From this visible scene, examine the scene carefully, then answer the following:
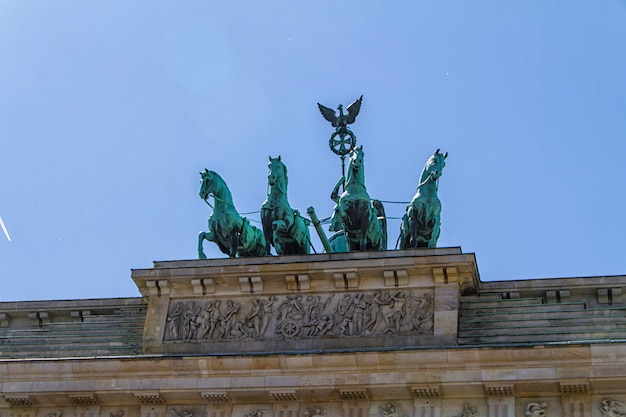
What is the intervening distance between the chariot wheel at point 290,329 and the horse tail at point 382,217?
11.7ft

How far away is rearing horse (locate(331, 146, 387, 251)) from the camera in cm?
3105

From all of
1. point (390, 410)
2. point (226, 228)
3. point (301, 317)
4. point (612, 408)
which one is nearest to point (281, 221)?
point (226, 228)

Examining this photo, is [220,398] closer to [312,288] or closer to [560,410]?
[312,288]

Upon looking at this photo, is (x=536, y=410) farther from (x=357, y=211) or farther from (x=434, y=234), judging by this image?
(x=357, y=211)

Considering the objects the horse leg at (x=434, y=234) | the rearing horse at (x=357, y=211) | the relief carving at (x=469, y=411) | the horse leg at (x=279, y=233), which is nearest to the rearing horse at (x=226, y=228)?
the horse leg at (x=279, y=233)

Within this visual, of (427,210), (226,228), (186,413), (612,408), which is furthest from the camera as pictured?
(226,228)

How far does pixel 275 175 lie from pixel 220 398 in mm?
5591

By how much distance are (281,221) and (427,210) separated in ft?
10.0

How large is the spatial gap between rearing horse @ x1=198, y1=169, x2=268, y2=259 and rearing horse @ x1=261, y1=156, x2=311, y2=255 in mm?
391

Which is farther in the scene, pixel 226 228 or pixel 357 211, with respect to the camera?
pixel 226 228

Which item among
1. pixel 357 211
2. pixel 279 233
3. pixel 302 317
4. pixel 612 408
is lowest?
pixel 612 408

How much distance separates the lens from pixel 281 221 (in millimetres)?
31438

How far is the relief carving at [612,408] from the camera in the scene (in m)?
26.5

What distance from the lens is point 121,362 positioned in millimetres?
28859
